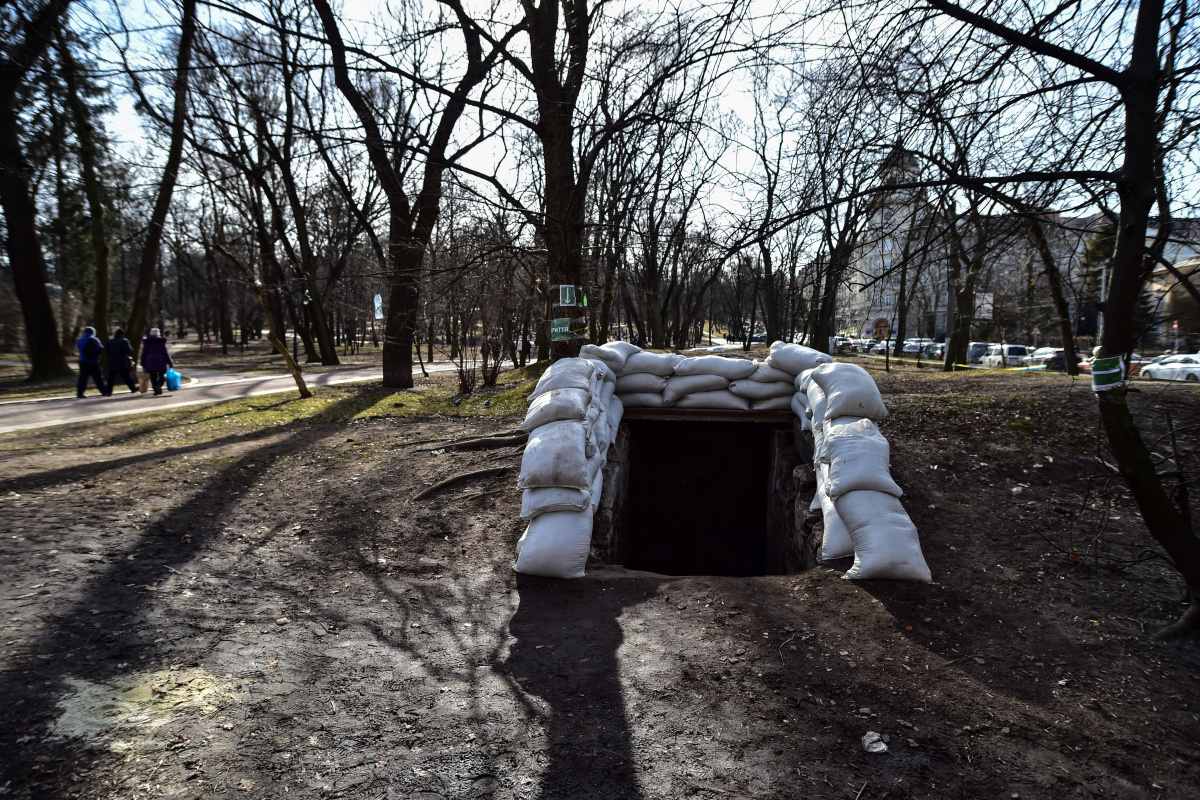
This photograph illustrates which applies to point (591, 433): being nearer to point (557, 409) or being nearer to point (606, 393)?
point (557, 409)

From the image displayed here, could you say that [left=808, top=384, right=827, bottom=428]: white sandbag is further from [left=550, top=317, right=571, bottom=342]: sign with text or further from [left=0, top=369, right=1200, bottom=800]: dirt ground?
[left=550, top=317, right=571, bottom=342]: sign with text

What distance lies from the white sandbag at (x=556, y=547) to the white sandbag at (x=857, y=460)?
163cm

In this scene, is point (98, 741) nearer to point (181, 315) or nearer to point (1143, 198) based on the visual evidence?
point (1143, 198)

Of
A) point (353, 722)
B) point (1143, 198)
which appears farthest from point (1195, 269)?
point (353, 722)

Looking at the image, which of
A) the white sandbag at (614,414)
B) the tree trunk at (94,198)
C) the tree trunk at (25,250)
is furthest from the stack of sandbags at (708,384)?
the tree trunk at (94,198)

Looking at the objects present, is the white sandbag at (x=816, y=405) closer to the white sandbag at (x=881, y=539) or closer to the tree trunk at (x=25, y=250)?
the white sandbag at (x=881, y=539)

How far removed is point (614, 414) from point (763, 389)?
1.45 metres

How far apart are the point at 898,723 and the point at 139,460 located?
6542 millimetres

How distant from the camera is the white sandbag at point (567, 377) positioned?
4947 millimetres

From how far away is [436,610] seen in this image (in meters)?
3.61

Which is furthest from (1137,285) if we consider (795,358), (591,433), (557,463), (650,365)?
(650,365)

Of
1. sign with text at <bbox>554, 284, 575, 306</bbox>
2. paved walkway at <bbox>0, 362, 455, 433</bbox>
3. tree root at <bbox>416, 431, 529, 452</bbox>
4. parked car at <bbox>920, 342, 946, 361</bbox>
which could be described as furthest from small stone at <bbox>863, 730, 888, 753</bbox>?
parked car at <bbox>920, 342, 946, 361</bbox>

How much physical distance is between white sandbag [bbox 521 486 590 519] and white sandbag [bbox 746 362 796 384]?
100 inches

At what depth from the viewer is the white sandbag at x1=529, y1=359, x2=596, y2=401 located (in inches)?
195
